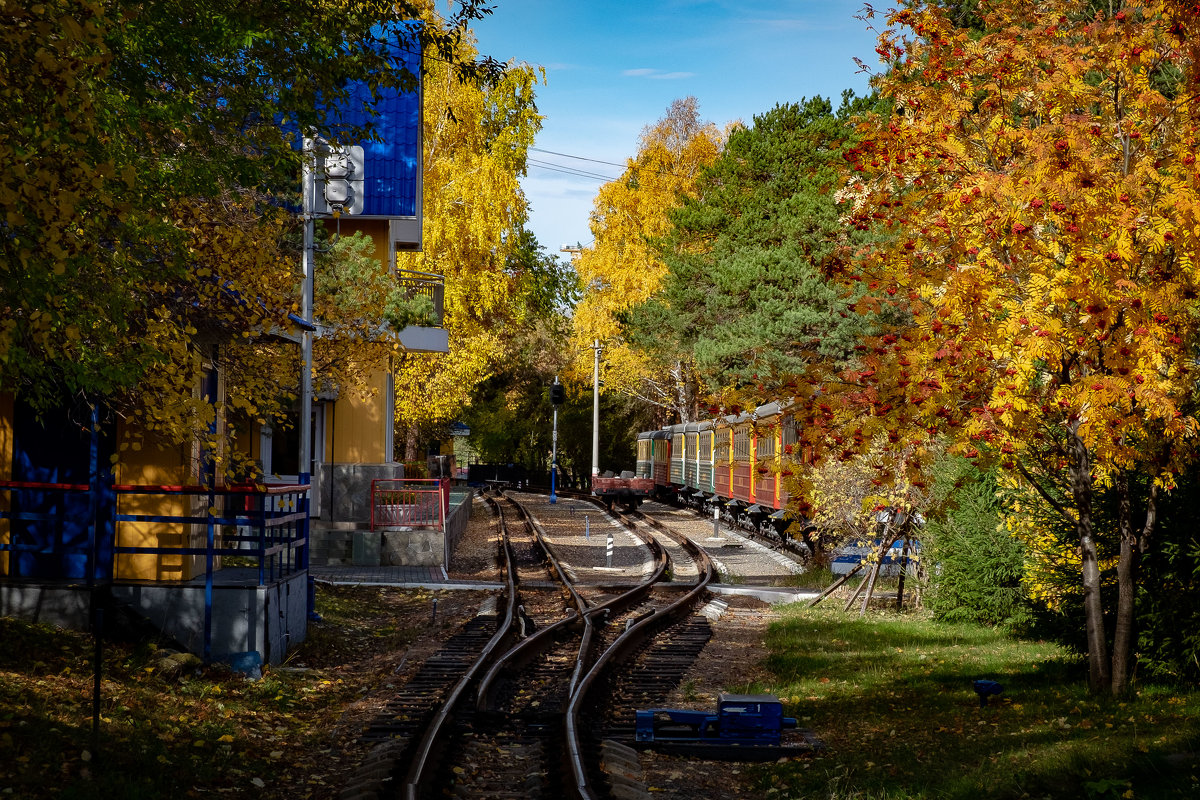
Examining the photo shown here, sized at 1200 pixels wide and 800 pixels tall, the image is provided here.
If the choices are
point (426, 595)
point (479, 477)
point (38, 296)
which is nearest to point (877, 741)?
point (38, 296)

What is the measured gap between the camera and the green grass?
22.6 feet

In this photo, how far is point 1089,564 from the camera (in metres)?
9.42

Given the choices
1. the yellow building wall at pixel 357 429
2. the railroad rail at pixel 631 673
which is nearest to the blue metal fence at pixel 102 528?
the railroad rail at pixel 631 673

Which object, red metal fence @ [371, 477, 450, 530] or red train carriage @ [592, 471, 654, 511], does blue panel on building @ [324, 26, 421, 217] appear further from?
red train carriage @ [592, 471, 654, 511]

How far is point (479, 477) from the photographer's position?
55.5 m

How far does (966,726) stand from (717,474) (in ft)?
85.7

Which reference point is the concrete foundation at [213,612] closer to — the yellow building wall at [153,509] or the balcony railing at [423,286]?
the yellow building wall at [153,509]

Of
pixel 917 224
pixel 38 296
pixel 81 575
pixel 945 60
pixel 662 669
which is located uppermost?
pixel 945 60

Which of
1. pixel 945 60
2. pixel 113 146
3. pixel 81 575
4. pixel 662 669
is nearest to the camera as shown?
pixel 113 146

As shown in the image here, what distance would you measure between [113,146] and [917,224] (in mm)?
5803

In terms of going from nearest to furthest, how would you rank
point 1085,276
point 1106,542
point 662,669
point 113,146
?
point 113,146 → point 1085,276 → point 1106,542 → point 662,669

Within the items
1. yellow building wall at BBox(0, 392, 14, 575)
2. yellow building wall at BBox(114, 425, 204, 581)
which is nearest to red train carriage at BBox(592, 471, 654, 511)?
yellow building wall at BBox(114, 425, 204, 581)

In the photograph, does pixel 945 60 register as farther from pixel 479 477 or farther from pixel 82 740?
pixel 479 477

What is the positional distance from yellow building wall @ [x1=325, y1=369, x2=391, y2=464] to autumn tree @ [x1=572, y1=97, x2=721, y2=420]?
22646 mm
